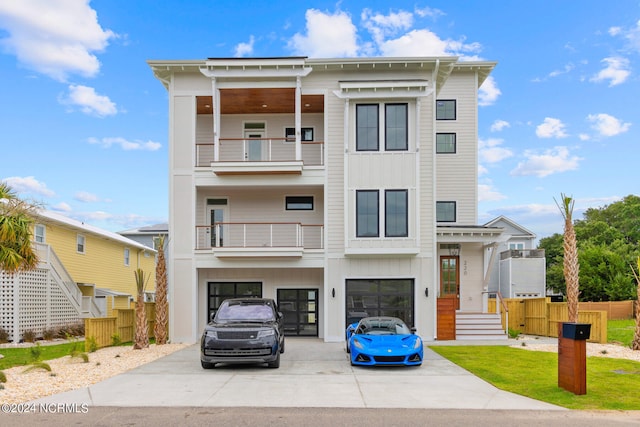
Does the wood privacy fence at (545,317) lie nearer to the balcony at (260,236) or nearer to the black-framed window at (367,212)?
the black-framed window at (367,212)

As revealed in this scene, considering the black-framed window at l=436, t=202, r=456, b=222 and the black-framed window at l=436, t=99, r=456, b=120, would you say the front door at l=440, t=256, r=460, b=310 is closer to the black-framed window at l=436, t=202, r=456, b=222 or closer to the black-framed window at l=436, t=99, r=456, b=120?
the black-framed window at l=436, t=202, r=456, b=222

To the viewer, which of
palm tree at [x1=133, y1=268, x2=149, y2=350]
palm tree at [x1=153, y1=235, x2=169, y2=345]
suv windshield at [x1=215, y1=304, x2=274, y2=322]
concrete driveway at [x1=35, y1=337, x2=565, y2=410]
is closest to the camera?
concrete driveway at [x1=35, y1=337, x2=565, y2=410]

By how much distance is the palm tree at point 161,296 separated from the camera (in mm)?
18391

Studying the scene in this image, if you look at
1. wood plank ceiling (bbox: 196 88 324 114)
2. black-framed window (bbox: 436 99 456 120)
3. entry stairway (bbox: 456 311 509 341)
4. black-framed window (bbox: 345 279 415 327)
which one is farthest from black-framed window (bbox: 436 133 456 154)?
entry stairway (bbox: 456 311 509 341)

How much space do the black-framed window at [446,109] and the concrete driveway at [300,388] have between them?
1380 cm

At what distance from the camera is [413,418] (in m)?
8.20

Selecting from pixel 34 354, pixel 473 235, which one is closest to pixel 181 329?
pixel 34 354

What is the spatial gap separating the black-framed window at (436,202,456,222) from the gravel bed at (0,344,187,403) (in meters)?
12.9

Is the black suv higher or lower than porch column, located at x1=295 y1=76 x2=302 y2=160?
lower

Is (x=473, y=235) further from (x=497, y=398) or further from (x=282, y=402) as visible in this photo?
(x=282, y=402)

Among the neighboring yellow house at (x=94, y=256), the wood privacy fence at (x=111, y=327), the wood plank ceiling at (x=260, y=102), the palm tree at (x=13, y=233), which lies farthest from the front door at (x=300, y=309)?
the neighboring yellow house at (x=94, y=256)

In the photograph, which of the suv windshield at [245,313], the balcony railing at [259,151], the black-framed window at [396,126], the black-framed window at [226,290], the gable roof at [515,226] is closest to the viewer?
the suv windshield at [245,313]

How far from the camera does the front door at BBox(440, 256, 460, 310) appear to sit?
23.2 meters

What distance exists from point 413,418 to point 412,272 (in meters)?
12.1
